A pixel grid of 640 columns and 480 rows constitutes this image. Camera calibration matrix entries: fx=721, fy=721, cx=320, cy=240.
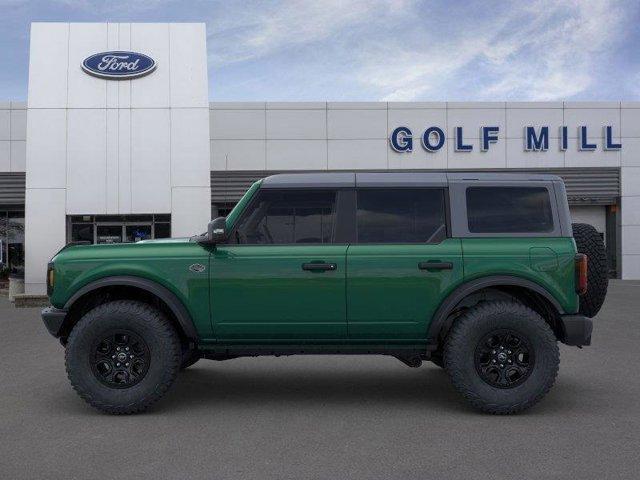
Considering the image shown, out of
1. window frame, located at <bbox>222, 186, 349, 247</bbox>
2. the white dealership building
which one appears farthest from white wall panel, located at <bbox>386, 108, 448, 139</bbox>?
window frame, located at <bbox>222, 186, 349, 247</bbox>

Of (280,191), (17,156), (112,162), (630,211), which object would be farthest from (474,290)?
(630,211)

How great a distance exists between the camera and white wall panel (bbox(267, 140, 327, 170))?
27188mm

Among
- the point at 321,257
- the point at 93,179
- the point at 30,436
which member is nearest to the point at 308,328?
the point at 321,257

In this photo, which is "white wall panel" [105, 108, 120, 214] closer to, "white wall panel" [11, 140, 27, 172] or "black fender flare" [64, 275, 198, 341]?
"white wall panel" [11, 140, 27, 172]

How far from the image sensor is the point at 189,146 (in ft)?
71.9

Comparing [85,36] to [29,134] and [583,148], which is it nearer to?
[29,134]

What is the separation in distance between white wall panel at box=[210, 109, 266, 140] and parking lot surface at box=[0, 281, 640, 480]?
63.8 feet

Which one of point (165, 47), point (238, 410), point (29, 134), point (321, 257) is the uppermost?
point (165, 47)

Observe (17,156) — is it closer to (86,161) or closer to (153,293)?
(86,161)

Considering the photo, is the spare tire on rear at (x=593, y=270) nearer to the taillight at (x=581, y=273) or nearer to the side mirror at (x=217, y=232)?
the taillight at (x=581, y=273)

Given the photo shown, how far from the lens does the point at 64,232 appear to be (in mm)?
22094

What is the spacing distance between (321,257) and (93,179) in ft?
57.5

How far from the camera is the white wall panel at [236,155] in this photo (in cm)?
2709

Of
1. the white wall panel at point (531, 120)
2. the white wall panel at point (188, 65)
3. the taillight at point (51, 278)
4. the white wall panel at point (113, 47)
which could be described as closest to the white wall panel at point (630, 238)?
the white wall panel at point (531, 120)
